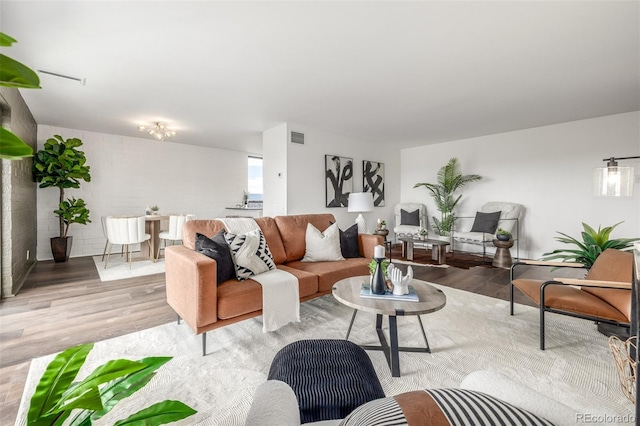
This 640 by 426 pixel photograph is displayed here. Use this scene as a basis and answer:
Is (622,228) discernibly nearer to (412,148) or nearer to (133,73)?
(412,148)

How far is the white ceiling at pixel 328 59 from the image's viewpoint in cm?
210

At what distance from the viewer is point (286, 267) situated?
2.80 metres

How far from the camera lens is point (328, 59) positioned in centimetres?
274

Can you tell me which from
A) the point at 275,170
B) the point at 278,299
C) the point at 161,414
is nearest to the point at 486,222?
the point at 275,170

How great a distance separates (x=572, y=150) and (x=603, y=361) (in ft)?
14.6

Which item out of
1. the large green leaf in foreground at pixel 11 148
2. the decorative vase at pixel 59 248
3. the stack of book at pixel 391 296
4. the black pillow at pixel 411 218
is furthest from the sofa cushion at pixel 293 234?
the decorative vase at pixel 59 248

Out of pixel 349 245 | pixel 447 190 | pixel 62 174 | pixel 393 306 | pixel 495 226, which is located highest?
pixel 62 174

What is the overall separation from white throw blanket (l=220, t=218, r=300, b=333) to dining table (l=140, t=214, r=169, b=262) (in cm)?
357

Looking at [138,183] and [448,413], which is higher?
[138,183]

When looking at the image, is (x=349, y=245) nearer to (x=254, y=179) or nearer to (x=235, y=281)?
(x=235, y=281)

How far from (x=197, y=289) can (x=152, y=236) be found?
3.84 meters

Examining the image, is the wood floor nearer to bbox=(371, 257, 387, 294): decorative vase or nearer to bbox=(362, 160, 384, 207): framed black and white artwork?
bbox=(371, 257, 387, 294): decorative vase

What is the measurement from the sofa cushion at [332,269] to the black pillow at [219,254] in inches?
28.7

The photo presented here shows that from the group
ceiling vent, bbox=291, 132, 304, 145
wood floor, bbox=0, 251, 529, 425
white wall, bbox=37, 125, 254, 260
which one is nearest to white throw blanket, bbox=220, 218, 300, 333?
wood floor, bbox=0, 251, 529, 425
